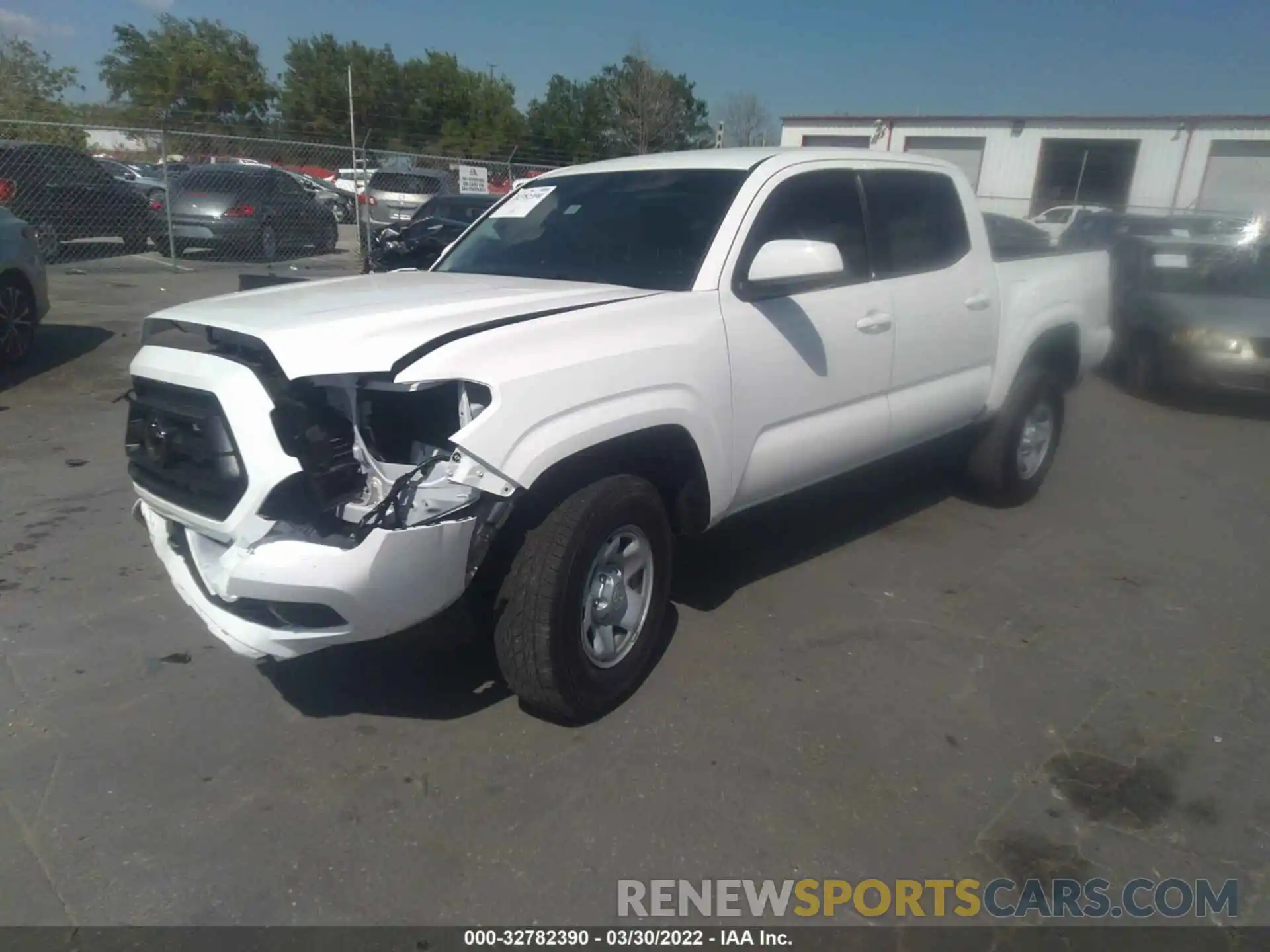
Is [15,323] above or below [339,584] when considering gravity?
below

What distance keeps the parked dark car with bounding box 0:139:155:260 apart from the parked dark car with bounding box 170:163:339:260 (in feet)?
2.29

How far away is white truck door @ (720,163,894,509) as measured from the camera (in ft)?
11.8

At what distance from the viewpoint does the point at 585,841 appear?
2738 millimetres

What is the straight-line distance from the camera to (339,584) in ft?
8.52

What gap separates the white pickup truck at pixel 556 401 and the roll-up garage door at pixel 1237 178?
32.1 m

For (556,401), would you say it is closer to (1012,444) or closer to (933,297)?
(933,297)

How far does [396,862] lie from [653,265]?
2.36 metres

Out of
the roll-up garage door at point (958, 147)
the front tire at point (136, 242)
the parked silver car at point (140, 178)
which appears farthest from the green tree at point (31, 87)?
the roll-up garage door at point (958, 147)

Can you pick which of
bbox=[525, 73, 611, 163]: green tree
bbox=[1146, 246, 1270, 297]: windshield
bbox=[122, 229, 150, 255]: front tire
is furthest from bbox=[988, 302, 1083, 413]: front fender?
bbox=[525, 73, 611, 163]: green tree

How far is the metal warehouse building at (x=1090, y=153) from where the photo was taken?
3066cm

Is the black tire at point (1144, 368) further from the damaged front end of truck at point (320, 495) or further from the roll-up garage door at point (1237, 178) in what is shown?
the roll-up garage door at point (1237, 178)

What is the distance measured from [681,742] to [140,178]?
25697 millimetres

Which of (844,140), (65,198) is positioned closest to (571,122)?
(844,140)

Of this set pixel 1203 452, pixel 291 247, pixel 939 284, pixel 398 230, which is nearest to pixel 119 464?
pixel 939 284
